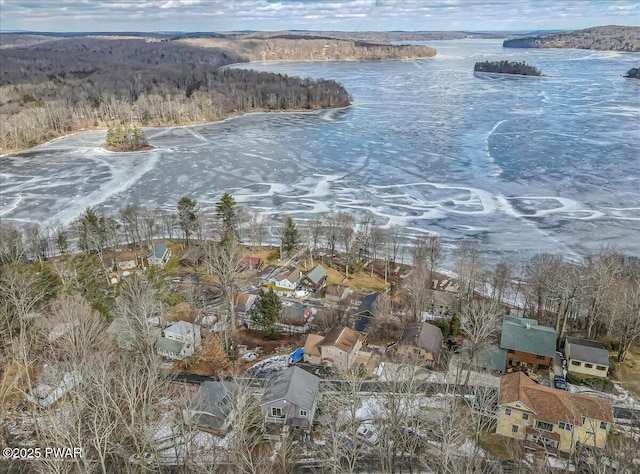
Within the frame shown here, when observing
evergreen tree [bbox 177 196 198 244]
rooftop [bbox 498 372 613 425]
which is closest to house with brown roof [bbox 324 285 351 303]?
evergreen tree [bbox 177 196 198 244]

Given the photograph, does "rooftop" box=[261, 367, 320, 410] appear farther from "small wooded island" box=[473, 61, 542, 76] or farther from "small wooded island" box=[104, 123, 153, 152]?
"small wooded island" box=[473, 61, 542, 76]

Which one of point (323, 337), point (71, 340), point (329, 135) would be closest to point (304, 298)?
point (323, 337)

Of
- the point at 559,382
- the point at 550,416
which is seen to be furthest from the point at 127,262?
the point at 550,416

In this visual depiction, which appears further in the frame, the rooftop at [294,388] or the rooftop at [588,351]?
the rooftop at [588,351]

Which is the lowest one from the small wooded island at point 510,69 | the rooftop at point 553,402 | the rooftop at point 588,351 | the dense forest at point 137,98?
the rooftop at point 588,351

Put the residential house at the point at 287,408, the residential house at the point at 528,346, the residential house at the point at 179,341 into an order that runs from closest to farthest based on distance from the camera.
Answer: the residential house at the point at 287,408 < the residential house at the point at 528,346 < the residential house at the point at 179,341

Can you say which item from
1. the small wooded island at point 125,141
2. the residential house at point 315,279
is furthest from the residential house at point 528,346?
the small wooded island at point 125,141

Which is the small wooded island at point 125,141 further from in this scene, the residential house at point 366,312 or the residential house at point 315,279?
the residential house at point 366,312

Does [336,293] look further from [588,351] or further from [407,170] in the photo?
[407,170]
